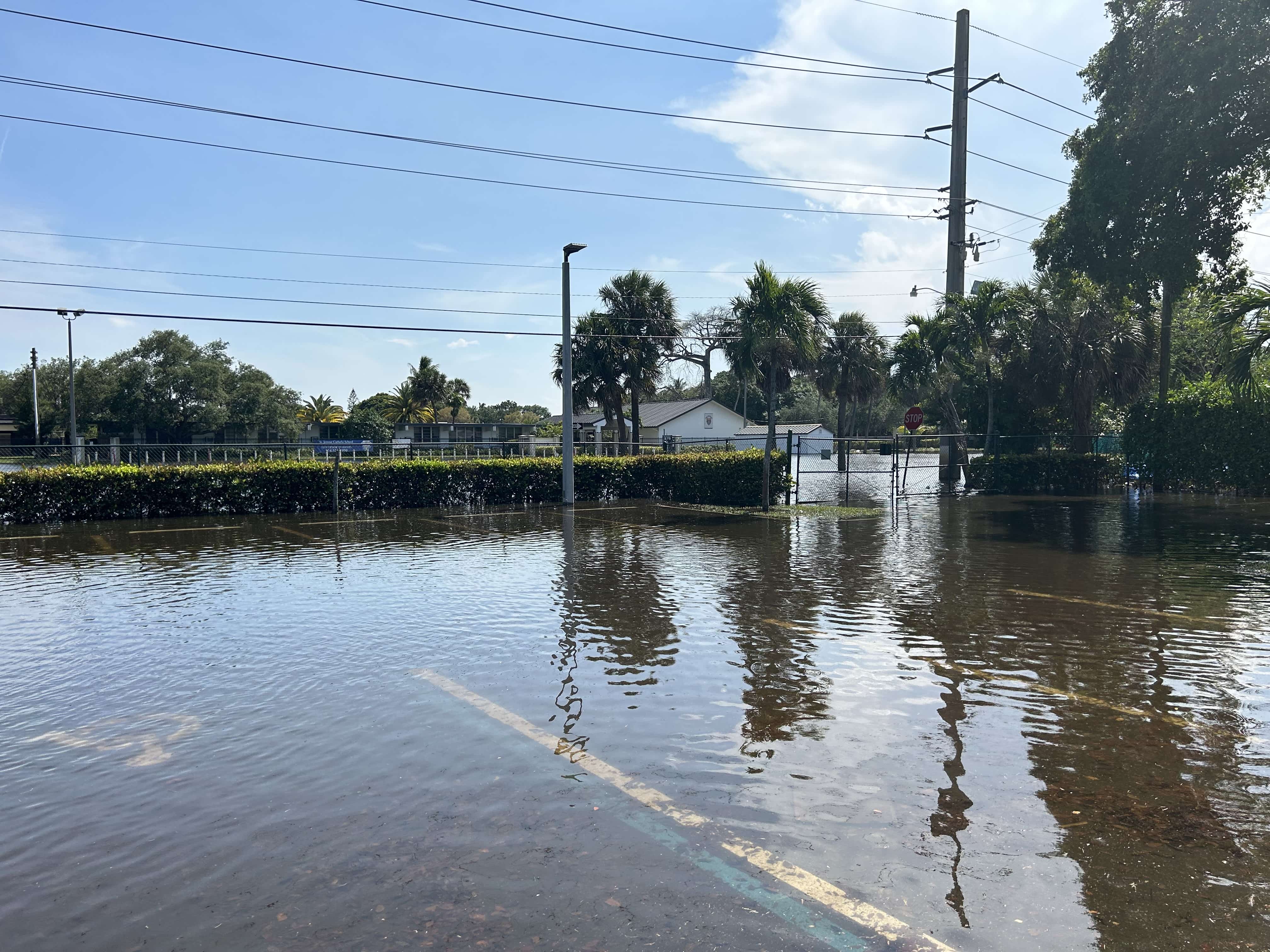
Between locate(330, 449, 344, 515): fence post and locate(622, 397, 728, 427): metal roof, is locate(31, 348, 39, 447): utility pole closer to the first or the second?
locate(330, 449, 344, 515): fence post

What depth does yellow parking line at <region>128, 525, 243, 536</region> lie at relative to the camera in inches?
728

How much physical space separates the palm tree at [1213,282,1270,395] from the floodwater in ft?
45.4

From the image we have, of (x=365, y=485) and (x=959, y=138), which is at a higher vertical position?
(x=959, y=138)

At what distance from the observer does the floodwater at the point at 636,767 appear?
350 cm

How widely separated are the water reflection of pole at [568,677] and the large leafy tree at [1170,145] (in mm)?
18358

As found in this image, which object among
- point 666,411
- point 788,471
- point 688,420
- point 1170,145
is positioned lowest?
point 788,471

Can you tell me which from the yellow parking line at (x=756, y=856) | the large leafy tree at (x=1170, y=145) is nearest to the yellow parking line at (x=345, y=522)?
the yellow parking line at (x=756, y=856)

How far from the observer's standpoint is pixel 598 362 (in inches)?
1732

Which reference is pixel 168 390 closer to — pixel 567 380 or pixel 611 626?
pixel 567 380

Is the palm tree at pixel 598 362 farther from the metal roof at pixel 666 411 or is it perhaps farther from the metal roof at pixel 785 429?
the metal roof at pixel 785 429

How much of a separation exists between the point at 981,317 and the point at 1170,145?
890 centimetres

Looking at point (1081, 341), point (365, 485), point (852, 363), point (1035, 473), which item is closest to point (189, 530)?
point (365, 485)

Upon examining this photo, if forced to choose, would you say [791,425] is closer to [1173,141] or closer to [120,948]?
[1173,141]

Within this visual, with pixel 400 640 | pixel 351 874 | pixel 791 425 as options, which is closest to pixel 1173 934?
pixel 351 874
